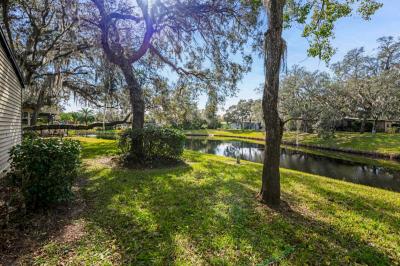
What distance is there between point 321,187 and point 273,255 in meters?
4.30

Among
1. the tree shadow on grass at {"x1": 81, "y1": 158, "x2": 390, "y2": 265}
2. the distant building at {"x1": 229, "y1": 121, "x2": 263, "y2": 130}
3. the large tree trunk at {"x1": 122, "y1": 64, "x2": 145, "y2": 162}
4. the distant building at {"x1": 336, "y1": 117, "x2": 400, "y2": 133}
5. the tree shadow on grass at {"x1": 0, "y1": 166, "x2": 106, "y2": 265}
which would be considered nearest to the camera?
the tree shadow on grass at {"x1": 0, "y1": 166, "x2": 106, "y2": 265}

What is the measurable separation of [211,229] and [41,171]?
10.0ft

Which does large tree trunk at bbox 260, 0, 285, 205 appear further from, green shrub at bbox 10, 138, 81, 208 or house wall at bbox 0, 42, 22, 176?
house wall at bbox 0, 42, 22, 176

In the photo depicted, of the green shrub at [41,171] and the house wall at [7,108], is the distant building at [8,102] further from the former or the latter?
the green shrub at [41,171]

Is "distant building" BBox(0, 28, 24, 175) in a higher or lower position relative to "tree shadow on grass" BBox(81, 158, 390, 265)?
higher

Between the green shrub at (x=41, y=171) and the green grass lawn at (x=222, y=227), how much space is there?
71cm

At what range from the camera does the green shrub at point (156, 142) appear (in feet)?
27.8

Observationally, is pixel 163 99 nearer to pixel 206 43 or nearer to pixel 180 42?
pixel 180 42

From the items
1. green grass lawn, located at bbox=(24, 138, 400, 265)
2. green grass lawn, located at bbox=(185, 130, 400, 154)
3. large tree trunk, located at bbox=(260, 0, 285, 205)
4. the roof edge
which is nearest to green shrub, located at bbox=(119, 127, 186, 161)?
green grass lawn, located at bbox=(24, 138, 400, 265)

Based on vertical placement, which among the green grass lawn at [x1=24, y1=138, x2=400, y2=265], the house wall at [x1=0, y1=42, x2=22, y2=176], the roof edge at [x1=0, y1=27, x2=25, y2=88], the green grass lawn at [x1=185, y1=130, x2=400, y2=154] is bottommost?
the green grass lawn at [x1=24, y1=138, x2=400, y2=265]

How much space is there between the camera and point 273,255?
3.11m

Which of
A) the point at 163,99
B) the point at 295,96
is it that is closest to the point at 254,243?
the point at 163,99

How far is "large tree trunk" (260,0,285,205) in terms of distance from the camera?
14.5 ft

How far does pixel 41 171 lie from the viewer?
4.01 meters
